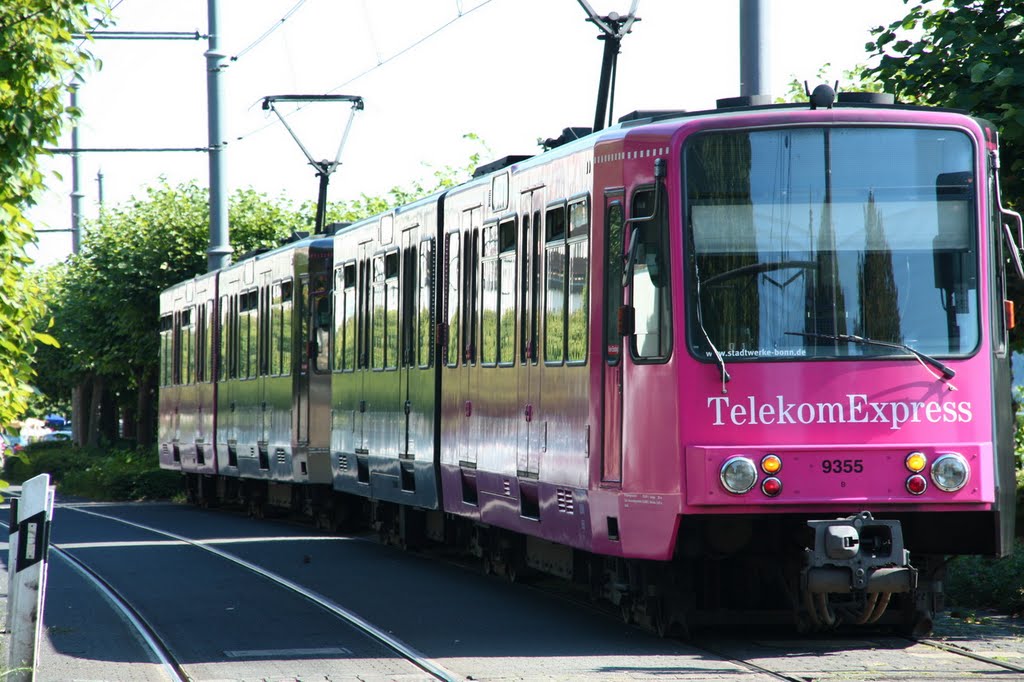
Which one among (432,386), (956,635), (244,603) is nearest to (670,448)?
(956,635)

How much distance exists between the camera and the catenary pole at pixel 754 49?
44.3 feet

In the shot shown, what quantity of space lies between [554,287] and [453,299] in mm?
3112

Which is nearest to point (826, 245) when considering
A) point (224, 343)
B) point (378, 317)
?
point (378, 317)

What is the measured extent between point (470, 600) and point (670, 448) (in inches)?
148

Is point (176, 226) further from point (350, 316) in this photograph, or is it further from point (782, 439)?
point (782, 439)

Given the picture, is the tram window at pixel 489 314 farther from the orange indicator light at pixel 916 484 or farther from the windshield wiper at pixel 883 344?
the orange indicator light at pixel 916 484

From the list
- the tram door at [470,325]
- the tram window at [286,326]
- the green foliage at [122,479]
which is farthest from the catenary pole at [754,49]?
the green foliage at [122,479]

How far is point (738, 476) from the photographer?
10.3m

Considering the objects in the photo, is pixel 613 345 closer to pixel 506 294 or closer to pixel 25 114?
pixel 506 294

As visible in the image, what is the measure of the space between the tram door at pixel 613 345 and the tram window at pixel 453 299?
4.11 m

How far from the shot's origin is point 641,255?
10.8 metres

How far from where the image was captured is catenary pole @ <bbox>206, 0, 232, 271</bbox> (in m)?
31.2

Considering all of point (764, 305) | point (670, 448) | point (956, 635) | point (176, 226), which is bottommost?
point (956, 635)

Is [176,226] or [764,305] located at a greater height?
[176,226]
